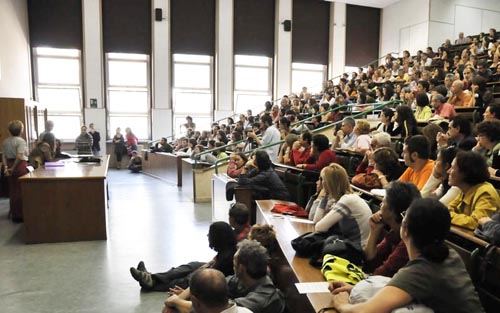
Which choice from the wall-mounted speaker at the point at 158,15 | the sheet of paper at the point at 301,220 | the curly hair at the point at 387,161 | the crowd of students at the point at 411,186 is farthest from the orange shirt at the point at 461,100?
the wall-mounted speaker at the point at 158,15

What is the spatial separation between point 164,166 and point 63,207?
18.5 feet

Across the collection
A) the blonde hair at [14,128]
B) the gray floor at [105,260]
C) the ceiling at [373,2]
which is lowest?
the gray floor at [105,260]

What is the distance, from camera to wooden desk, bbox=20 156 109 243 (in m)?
4.52

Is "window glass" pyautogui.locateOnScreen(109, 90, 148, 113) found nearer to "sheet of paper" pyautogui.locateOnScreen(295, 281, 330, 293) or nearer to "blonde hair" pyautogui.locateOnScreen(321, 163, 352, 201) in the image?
"blonde hair" pyautogui.locateOnScreen(321, 163, 352, 201)

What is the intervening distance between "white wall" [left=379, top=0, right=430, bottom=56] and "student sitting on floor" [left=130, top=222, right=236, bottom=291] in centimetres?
1332

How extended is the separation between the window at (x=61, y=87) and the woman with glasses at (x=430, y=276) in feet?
41.7

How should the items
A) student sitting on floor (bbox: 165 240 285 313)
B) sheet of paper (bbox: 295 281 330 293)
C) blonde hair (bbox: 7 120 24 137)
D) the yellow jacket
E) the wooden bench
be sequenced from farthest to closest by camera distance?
blonde hair (bbox: 7 120 24 137) → the yellow jacket → student sitting on floor (bbox: 165 240 285 313) → sheet of paper (bbox: 295 281 330 293) → the wooden bench

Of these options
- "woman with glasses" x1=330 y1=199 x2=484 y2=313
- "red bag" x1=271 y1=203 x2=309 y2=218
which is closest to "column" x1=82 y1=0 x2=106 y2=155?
"red bag" x1=271 y1=203 x2=309 y2=218

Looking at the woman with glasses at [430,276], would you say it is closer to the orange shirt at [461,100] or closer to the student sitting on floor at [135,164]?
the orange shirt at [461,100]

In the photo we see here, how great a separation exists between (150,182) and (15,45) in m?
5.27

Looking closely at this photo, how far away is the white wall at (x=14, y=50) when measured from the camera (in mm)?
9000

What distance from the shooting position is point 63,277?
3596mm

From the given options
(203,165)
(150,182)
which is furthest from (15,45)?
(203,165)

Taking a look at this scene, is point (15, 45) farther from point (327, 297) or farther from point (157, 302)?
point (327, 297)
